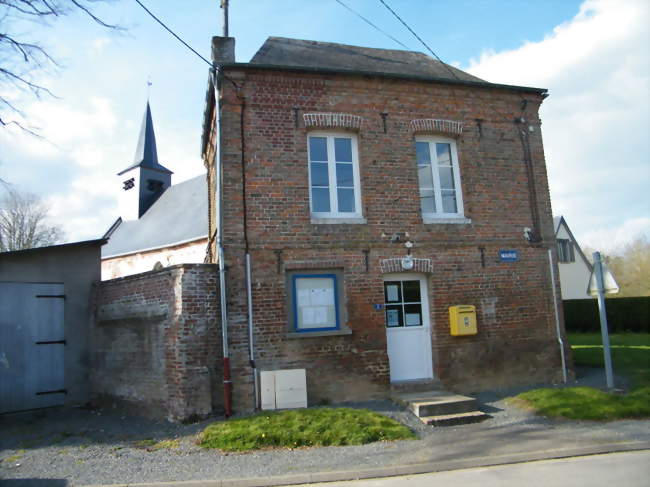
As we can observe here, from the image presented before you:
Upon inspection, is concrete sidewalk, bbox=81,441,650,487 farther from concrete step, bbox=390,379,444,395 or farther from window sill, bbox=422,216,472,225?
window sill, bbox=422,216,472,225

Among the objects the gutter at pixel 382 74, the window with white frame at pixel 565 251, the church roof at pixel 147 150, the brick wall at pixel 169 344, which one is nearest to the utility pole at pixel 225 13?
the gutter at pixel 382 74

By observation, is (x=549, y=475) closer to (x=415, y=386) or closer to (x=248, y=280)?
(x=415, y=386)

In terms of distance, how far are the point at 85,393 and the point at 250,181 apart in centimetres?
556

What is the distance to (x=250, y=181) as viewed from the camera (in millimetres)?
9195

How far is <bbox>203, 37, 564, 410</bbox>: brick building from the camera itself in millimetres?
→ 9000

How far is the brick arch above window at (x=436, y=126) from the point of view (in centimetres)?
1029

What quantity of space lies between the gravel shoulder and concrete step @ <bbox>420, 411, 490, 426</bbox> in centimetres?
15

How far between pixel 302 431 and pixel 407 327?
3468 mm

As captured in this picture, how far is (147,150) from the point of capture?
113 feet

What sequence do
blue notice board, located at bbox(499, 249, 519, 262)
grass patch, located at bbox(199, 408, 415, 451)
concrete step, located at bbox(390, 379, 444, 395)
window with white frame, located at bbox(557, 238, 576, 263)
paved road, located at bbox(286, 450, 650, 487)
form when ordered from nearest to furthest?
paved road, located at bbox(286, 450, 650, 487)
grass patch, located at bbox(199, 408, 415, 451)
concrete step, located at bbox(390, 379, 444, 395)
blue notice board, located at bbox(499, 249, 519, 262)
window with white frame, located at bbox(557, 238, 576, 263)

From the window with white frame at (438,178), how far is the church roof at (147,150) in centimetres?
2742

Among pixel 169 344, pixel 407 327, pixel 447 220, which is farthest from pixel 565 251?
pixel 169 344

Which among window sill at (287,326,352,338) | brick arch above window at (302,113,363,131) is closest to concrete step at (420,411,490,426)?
window sill at (287,326,352,338)

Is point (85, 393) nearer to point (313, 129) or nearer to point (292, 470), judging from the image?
point (292, 470)
